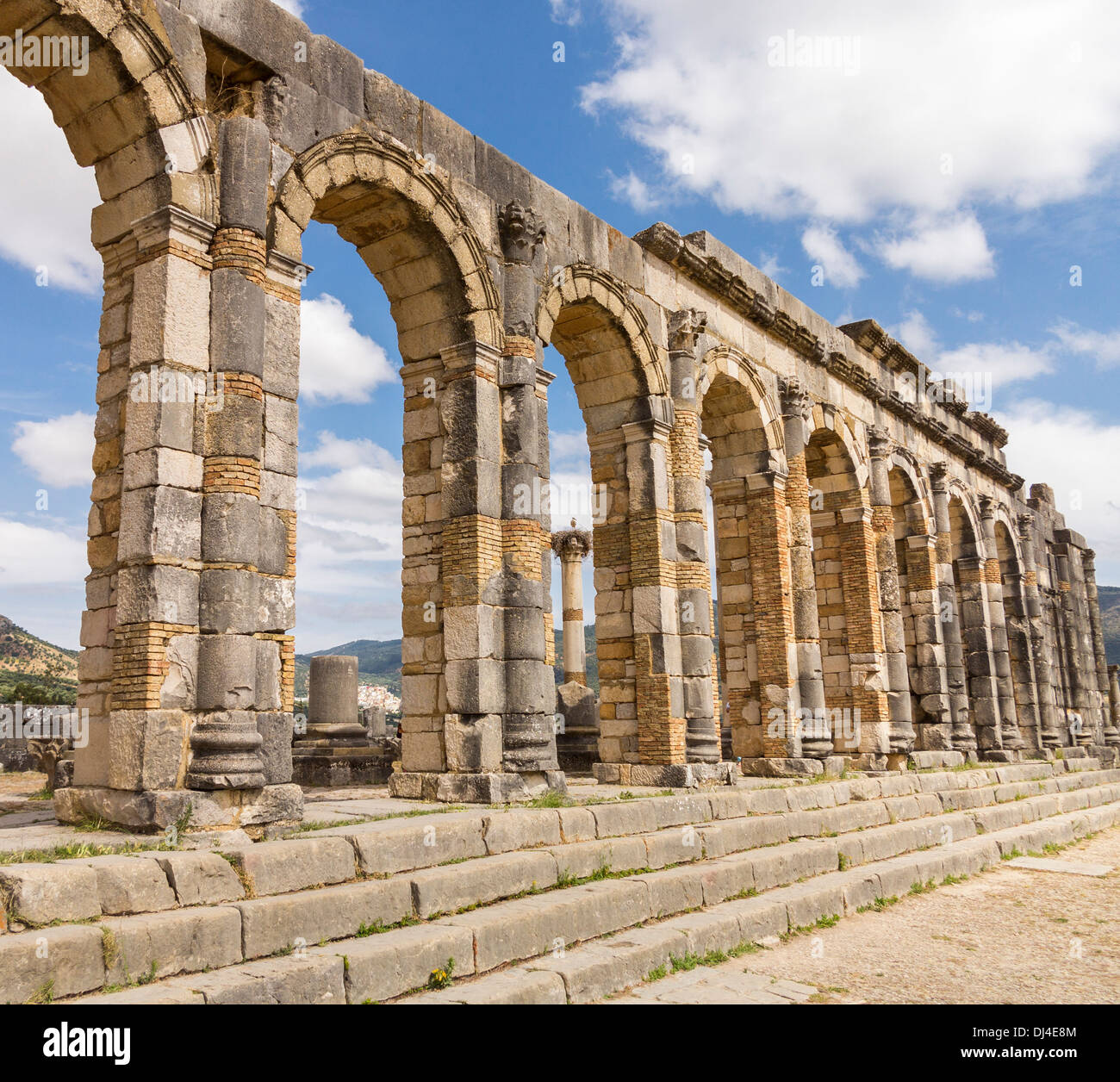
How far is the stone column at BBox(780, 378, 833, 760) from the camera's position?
14258mm

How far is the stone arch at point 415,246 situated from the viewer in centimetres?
912

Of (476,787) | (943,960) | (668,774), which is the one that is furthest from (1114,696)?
(476,787)

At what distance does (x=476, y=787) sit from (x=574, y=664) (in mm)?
14850

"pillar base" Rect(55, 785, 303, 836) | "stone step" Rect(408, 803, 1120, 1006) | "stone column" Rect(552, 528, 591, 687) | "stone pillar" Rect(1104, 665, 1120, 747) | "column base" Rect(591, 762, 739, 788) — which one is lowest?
"stone step" Rect(408, 803, 1120, 1006)

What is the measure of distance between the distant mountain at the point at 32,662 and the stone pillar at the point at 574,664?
87.8 ft

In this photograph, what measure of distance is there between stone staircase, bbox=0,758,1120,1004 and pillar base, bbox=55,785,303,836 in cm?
36

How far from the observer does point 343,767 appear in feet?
45.5

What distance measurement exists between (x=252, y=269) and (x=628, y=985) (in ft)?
18.3

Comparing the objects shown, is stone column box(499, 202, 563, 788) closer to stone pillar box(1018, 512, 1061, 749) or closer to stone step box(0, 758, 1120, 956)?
stone step box(0, 758, 1120, 956)

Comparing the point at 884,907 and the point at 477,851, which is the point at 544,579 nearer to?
the point at 477,851

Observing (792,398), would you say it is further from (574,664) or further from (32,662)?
(32,662)

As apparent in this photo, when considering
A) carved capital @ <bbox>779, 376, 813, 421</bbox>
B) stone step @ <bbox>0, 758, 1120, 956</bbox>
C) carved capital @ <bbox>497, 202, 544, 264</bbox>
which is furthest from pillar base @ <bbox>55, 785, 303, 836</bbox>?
carved capital @ <bbox>779, 376, 813, 421</bbox>

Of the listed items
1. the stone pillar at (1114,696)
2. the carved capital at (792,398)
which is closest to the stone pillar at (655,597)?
the carved capital at (792,398)

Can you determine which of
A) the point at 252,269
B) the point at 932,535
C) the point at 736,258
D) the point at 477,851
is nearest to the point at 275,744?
the point at 477,851
